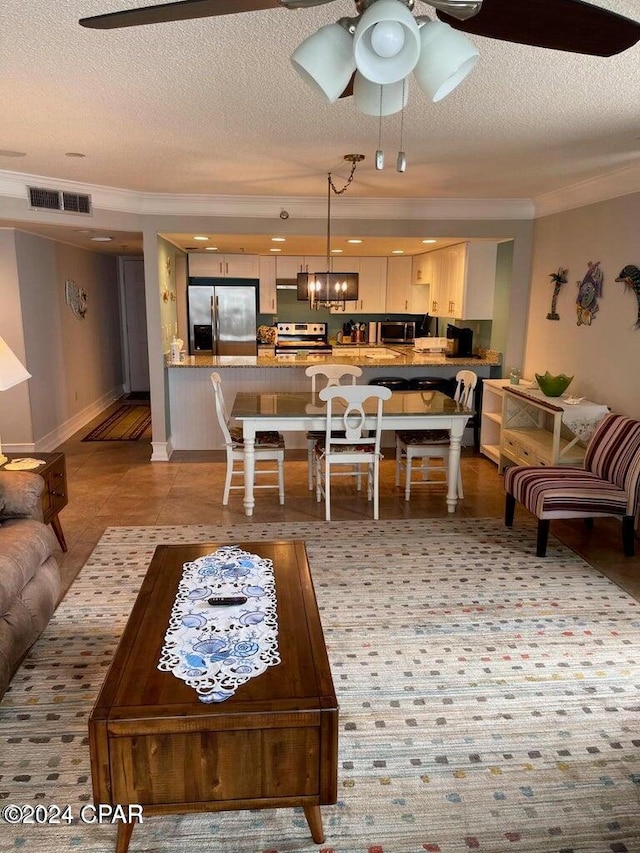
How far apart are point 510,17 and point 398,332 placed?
6.97 meters

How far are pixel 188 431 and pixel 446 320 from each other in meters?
3.66

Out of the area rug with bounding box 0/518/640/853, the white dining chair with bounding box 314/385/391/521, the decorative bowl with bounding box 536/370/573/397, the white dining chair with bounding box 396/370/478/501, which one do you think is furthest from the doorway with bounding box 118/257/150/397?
the decorative bowl with bounding box 536/370/573/397

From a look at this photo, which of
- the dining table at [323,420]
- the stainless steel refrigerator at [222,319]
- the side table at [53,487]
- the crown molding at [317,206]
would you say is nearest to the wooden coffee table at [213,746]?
the side table at [53,487]

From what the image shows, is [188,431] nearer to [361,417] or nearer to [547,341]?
[361,417]

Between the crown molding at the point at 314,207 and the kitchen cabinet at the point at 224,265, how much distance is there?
98.1 inches

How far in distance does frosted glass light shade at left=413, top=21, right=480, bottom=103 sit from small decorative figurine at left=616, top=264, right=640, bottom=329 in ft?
9.99

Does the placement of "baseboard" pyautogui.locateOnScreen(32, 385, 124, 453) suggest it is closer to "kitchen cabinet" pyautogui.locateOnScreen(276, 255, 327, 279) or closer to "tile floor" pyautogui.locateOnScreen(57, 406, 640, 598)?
"tile floor" pyautogui.locateOnScreen(57, 406, 640, 598)

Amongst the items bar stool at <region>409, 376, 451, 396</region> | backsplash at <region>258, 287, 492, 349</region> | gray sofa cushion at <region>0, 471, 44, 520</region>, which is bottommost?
gray sofa cushion at <region>0, 471, 44, 520</region>

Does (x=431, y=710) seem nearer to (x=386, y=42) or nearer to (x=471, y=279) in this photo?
(x=386, y=42)

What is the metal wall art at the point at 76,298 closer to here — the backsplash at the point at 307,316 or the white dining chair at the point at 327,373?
the backsplash at the point at 307,316

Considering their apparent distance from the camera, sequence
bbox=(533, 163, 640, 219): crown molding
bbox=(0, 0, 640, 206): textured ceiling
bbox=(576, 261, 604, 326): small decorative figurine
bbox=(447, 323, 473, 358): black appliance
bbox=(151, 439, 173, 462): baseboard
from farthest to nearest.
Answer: bbox=(447, 323, 473, 358): black appliance
bbox=(151, 439, 173, 462): baseboard
bbox=(576, 261, 604, 326): small decorative figurine
bbox=(533, 163, 640, 219): crown molding
bbox=(0, 0, 640, 206): textured ceiling

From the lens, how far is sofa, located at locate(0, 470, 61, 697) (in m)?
2.39

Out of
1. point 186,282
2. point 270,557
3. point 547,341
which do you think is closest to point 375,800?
point 270,557

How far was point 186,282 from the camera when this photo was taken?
806cm
